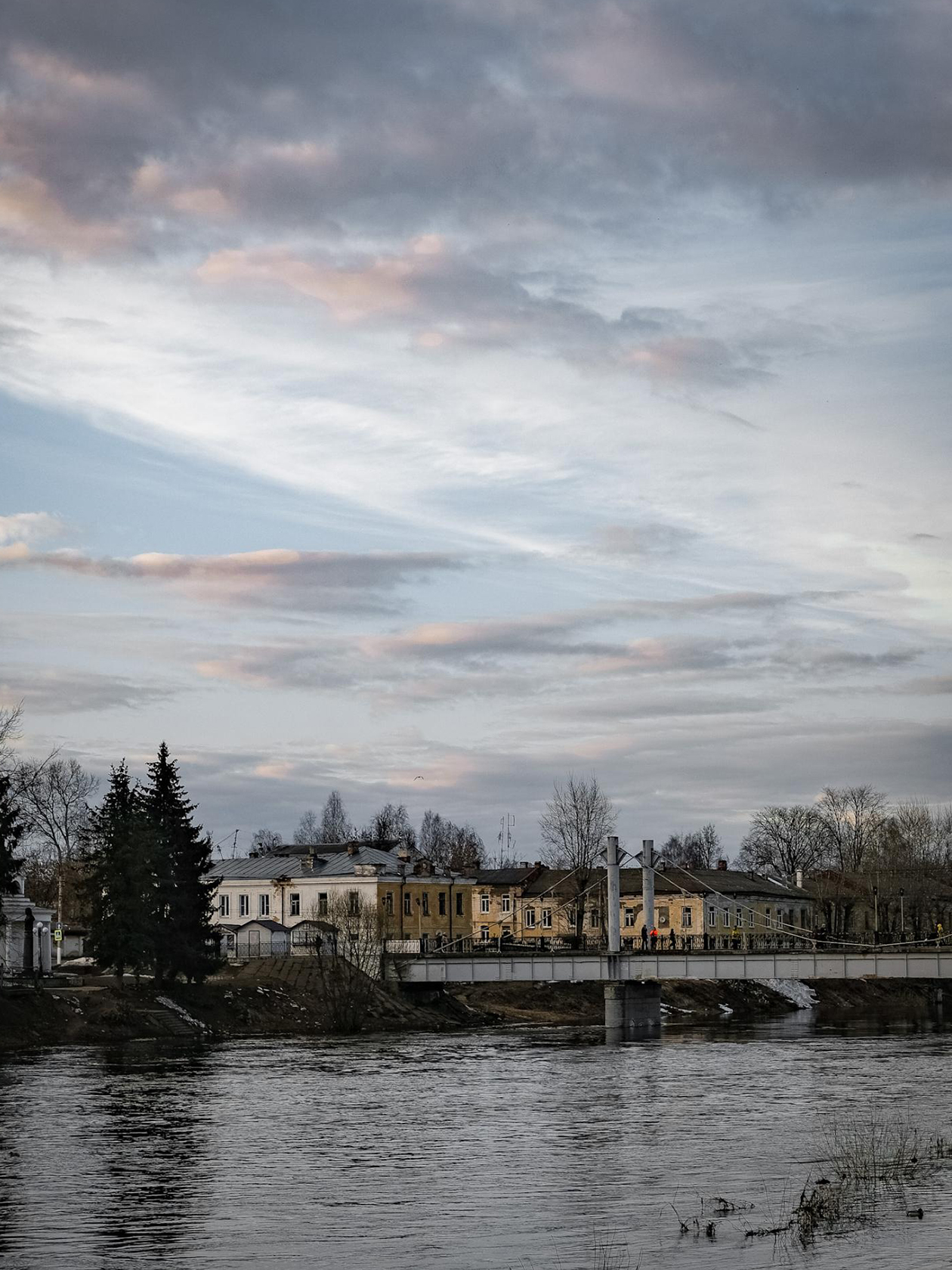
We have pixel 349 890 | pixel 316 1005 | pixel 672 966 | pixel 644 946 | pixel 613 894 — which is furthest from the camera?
pixel 349 890

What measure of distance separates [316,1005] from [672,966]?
2131 centimetres

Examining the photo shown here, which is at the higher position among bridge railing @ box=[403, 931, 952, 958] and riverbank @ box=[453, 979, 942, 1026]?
bridge railing @ box=[403, 931, 952, 958]

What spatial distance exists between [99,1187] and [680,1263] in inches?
585

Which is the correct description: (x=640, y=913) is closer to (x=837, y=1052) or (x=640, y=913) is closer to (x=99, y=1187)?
(x=837, y=1052)

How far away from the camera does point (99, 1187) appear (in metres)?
35.1

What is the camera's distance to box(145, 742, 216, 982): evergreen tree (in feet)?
296

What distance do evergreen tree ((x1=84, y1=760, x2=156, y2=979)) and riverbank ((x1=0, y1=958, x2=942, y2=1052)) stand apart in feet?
6.75

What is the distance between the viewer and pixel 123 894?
87500 mm

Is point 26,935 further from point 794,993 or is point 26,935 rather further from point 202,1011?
point 794,993

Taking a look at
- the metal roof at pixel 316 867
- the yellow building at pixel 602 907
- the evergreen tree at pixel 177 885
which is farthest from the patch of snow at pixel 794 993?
the evergreen tree at pixel 177 885

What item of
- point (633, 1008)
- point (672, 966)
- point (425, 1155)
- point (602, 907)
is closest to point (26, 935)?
point (633, 1008)

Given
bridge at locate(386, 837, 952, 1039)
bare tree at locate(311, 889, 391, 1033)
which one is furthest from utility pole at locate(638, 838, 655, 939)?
bare tree at locate(311, 889, 391, 1033)

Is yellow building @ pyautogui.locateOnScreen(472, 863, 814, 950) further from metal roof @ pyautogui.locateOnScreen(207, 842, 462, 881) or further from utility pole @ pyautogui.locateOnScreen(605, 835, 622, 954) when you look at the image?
utility pole @ pyautogui.locateOnScreen(605, 835, 622, 954)

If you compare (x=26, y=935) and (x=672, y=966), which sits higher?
(x=26, y=935)
